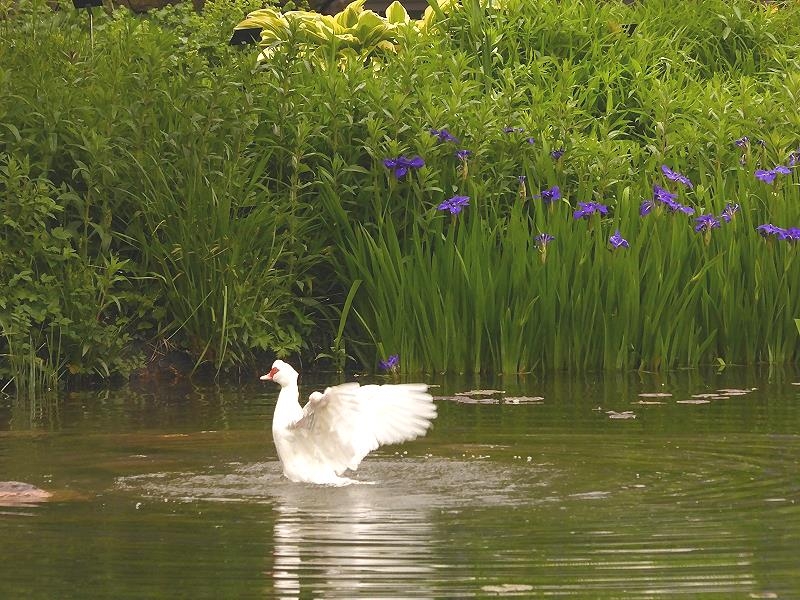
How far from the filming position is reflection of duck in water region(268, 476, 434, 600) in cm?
452

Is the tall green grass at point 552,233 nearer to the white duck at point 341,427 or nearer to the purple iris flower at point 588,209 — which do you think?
the purple iris flower at point 588,209

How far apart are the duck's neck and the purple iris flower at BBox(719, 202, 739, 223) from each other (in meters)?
4.37

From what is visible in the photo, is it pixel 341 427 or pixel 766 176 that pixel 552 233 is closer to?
pixel 766 176

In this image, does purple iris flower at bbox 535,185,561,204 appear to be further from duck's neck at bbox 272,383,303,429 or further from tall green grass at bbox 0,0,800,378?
duck's neck at bbox 272,383,303,429

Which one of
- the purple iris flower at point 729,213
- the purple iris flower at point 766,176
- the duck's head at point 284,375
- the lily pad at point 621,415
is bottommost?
the lily pad at point 621,415

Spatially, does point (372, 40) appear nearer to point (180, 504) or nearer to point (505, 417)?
point (505, 417)

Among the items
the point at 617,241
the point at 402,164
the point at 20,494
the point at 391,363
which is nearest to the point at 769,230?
the point at 617,241

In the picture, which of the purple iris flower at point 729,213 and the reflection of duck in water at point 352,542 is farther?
the purple iris flower at point 729,213

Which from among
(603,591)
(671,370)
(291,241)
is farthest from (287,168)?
(603,591)

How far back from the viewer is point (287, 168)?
1064 cm

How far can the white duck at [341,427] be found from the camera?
663 centimetres

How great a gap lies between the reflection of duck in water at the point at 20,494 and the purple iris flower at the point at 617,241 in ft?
15.7

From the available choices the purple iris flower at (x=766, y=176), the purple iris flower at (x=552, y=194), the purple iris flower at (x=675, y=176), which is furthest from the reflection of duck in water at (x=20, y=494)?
the purple iris flower at (x=766, y=176)

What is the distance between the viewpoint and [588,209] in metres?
10.3
